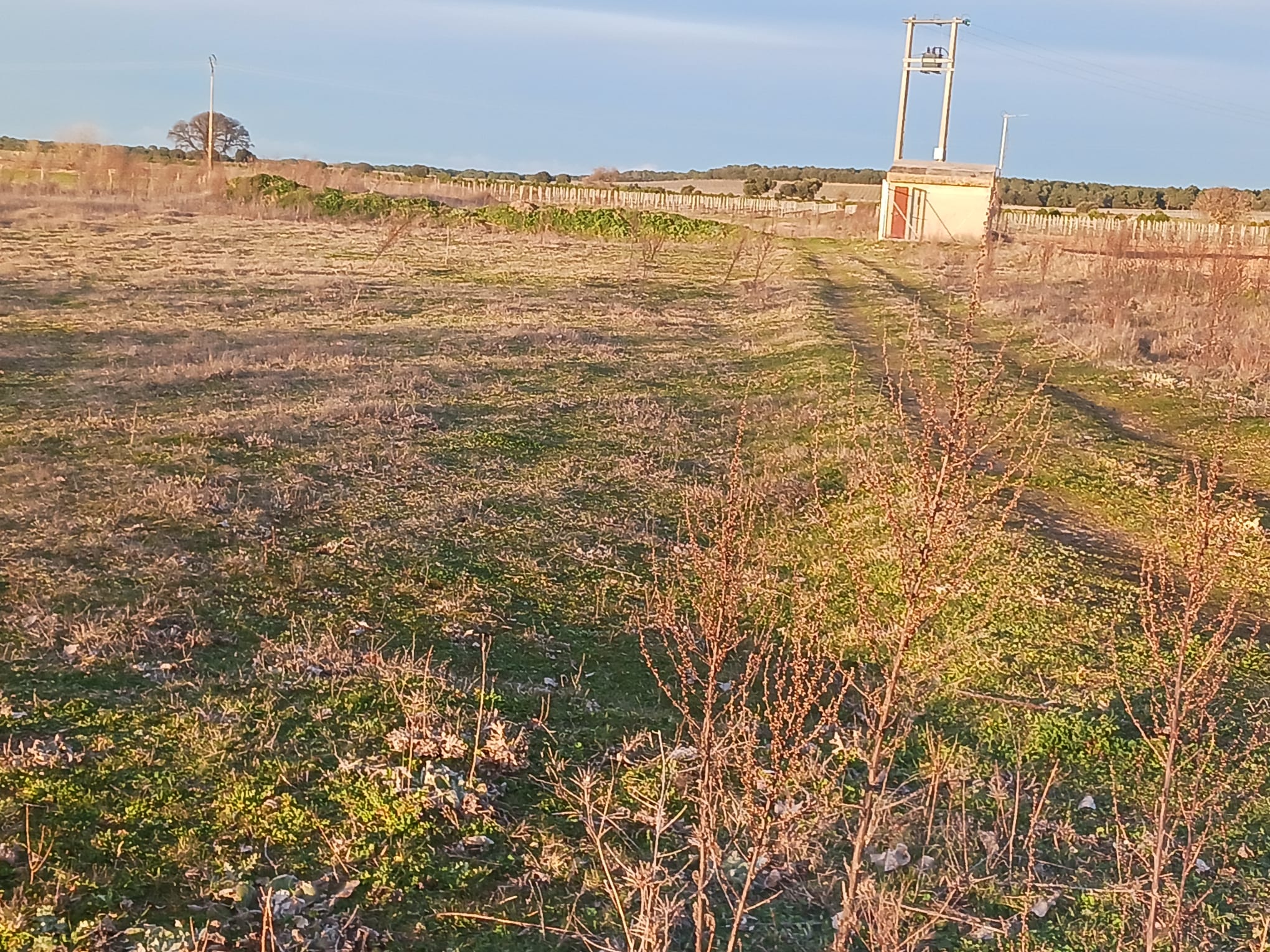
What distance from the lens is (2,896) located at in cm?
297

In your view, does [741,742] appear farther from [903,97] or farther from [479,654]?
[903,97]

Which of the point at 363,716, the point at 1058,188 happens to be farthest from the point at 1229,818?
the point at 1058,188

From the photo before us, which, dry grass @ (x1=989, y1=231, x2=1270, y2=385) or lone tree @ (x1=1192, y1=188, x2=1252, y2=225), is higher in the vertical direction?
lone tree @ (x1=1192, y1=188, x2=1252, y2=225)

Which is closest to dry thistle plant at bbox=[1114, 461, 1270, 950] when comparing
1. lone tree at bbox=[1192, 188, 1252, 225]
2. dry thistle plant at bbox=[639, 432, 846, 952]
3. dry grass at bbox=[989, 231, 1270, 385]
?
dry thistle plant at bbox=[639, 432, 846, 952]

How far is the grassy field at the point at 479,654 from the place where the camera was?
3.26 metres

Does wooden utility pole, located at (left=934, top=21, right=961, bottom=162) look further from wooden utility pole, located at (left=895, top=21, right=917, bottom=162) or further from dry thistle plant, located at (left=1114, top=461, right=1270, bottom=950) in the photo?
dry thistle plant, located at (left=1114, top=461, right=1270, bottom=950)

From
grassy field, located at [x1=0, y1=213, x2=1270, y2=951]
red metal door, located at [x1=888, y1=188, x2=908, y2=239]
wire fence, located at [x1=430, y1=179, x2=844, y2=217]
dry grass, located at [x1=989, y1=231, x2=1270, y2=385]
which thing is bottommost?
grassy field, located at [x1=0, y1=213, x2=1270, y2=951]

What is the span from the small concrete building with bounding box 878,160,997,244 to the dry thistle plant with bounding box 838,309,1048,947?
80.5ft

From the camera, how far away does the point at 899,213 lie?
30.2 m

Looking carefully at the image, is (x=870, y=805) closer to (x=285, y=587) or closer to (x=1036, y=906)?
(x=1036, y=906)

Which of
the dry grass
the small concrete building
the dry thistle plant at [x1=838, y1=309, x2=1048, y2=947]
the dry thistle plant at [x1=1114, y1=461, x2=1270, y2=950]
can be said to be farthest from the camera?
the small concrete building

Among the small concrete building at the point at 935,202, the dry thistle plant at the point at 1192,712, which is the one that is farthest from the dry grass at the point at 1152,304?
the small concrete building at the point at 935,202

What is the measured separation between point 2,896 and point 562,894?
159 cm

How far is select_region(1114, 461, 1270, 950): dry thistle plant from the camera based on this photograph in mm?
2852
